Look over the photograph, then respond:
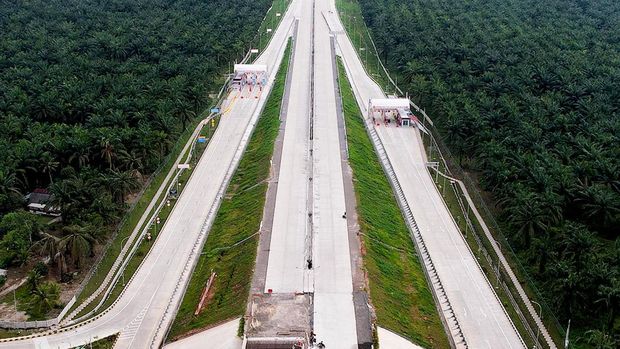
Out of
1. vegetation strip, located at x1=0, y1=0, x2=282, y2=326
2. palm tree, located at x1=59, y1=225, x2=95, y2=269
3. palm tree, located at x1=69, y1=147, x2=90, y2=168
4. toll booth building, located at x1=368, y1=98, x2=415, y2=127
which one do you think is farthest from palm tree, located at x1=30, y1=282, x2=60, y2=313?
toll booth building, located at x1=368, y1=98, x2=415, y2=127

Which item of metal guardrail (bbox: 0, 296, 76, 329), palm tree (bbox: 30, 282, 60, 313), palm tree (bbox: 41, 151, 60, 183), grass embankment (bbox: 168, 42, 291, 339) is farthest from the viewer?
palm tree (bbox: 41, 151, 60, 183)

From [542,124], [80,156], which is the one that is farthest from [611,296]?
[80,156]

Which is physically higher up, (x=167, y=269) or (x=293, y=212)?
(x=293, y=212)

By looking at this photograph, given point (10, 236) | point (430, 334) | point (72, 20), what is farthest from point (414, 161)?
point (72, 20)

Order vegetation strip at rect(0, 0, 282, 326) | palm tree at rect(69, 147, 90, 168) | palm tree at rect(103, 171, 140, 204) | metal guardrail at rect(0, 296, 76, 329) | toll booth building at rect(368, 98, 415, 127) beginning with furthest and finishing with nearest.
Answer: toll booth building at rect(368, 98, 415, 127) → palm tree at rect(69, 147, 90, 168) → palm tree at rect(103, 171, 140, 204) → vegetation strip at rect(0, 0, 282, 326) → metal guardrail at rect(0, 296, 76, 329)

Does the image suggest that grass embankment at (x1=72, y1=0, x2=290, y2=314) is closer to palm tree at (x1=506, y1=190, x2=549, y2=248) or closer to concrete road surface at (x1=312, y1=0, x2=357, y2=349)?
concrete road surface at (x1=312, y1=0, x2=357, y2=349)

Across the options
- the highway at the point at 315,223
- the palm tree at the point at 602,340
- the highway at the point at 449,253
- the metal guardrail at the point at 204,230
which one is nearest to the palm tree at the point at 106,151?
the metal guardrail at the point at 204,230

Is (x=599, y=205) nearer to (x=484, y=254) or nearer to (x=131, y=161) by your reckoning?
(x=484, y=254)
